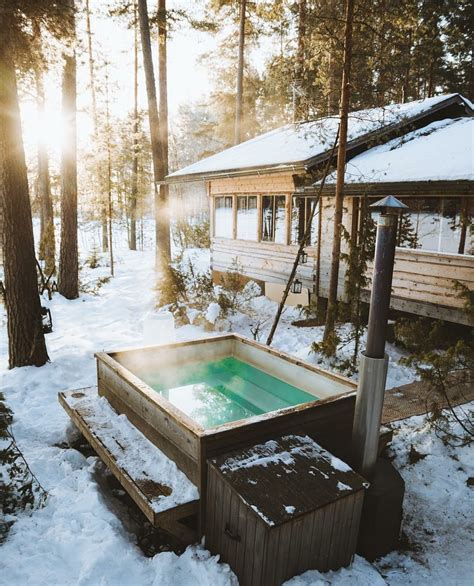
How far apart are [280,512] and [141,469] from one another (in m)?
1.43

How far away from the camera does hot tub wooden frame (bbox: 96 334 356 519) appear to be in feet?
11.0

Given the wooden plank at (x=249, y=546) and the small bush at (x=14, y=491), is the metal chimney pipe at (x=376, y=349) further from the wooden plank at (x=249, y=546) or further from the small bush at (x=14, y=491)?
the small bush at (x=14, y=491)

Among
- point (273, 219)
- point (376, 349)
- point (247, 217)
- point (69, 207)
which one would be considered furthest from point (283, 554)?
point (247, 217)

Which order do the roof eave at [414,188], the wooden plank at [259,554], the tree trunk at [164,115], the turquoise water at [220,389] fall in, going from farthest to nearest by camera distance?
the tree trunk at [164,115]
the roof eave at [414,188]
the turquoise water at [220,389]
the wooden plank at [259,554]

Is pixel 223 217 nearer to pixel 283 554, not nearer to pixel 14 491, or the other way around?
pixel 14 491

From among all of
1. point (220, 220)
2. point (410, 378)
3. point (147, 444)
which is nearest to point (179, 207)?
point (220, 220)

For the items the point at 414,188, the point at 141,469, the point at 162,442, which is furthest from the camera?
the point at 414,188

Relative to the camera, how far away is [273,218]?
41.7 feet

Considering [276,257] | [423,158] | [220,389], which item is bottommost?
[220,389]

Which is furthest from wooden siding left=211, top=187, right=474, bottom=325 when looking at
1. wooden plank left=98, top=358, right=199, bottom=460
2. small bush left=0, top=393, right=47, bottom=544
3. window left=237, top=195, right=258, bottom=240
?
small bush left=0, top=393, right=47, bottom=544

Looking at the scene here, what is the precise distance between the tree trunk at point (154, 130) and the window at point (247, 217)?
239 cm

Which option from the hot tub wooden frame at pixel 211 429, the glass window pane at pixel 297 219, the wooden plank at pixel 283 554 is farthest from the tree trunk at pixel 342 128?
the wooden plank at pixel 283 554

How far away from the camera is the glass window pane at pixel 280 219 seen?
12.3 meters

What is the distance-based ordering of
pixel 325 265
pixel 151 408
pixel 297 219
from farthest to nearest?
pixel 297 219 < pixel 325 265 < pixel 151 408
